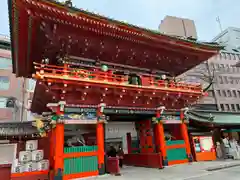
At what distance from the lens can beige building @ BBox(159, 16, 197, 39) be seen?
37812 millimetres

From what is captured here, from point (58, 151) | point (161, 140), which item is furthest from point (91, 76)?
point (161, 140)

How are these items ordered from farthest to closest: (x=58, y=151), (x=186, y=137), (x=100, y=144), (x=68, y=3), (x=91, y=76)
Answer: (x=186, y=137) < (x=91, y=76) < (x=100, y=144) < (x=68, y=3) < (x=58, y=151)

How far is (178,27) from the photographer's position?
127ft

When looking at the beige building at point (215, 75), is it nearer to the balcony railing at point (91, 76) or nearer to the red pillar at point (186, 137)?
the red pillar at point (186, 137)

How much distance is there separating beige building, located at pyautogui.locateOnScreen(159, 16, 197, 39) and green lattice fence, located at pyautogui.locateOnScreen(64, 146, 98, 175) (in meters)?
33.3

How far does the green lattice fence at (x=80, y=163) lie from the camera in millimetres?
9125

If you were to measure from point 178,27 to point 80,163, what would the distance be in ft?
121

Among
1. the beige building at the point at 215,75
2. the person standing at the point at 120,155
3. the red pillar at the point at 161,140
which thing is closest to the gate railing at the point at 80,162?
the red pillar at the point at 161,140

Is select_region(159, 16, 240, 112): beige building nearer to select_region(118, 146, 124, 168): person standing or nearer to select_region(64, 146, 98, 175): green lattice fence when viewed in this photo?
select_region(118, 146, 124, 168): person standing

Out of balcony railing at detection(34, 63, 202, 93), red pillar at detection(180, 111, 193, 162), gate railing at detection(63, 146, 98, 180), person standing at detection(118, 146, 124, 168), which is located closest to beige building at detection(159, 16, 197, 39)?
A: balcony railing at detection(34, 63, 202, 93)

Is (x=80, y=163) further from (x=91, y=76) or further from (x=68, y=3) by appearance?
(x=68, y=3)

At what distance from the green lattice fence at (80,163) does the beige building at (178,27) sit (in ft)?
109

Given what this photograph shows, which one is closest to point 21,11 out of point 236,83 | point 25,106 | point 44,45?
point 44,45

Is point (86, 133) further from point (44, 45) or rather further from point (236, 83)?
point (236, 83)
